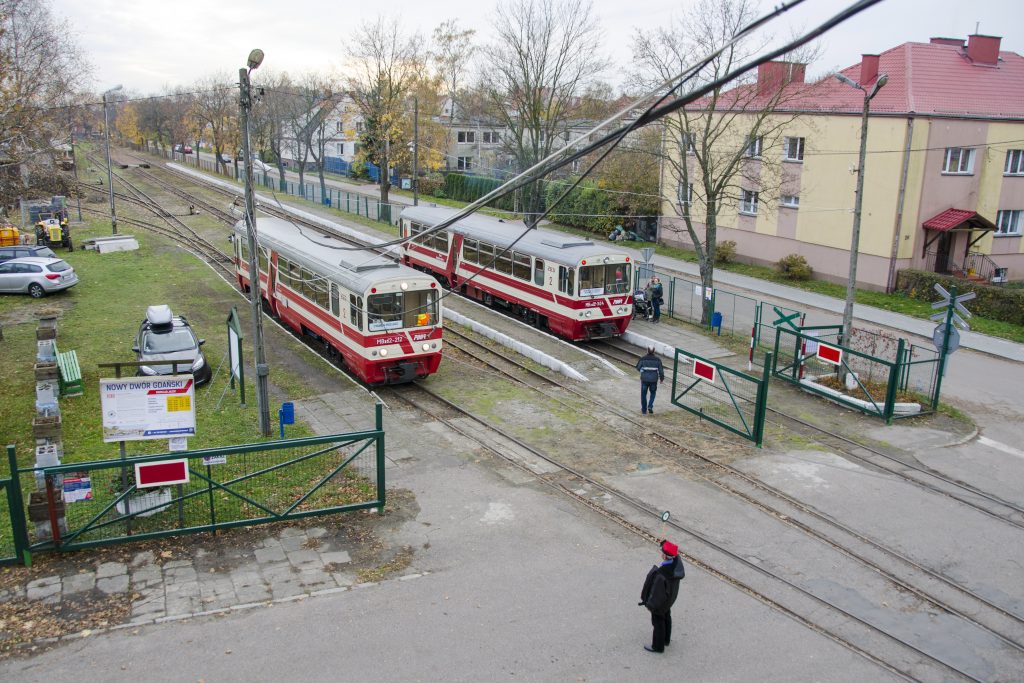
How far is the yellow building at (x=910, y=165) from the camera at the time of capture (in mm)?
31328

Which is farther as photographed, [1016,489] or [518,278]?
[518,278]

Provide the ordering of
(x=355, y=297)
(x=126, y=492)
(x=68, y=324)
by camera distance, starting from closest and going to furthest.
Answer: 1. (x=126, y=492)
2. (x=355, y=297)
3. (x=68, y=324)

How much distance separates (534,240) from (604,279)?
9.66 ft

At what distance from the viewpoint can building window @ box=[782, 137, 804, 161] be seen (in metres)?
35.7

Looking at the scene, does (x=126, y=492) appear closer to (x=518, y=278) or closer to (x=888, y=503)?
(x=888, y=503)

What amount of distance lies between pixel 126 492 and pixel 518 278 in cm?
1631

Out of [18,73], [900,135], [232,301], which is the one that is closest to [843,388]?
[900,135]

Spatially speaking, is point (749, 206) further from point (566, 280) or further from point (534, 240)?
point (566, 280)

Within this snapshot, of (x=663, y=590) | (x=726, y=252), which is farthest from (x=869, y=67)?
(x=663, y=590)

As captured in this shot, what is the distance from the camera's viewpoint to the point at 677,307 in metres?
29.4

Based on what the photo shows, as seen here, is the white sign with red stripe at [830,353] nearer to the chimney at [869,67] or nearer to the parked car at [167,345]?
the parked car at [167,345]

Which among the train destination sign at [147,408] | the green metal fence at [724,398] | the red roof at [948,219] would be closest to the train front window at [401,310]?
the green metal fence at [724,398]

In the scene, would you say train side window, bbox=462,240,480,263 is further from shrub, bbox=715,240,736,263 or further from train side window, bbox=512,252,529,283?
shrub, bbox=715,240,736,263

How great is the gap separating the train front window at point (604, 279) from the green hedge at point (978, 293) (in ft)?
46.5
